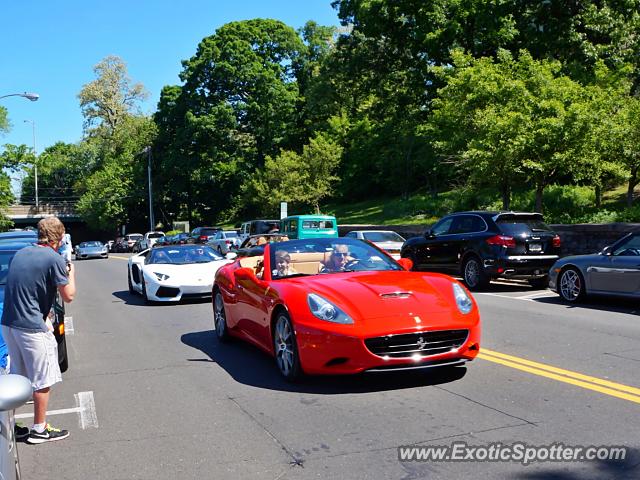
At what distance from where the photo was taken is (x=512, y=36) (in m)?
29.2

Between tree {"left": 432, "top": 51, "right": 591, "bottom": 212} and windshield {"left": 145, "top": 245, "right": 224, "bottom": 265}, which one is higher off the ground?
tree {"left": 432, "top": 51, "right": 591, "bottom": 212}

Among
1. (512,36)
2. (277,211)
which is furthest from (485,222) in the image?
(277,211)

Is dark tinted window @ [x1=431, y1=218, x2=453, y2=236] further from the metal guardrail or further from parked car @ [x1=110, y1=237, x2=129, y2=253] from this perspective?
the metal guardrail

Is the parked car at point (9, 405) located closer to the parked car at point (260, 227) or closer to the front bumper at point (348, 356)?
the front bumper at point (348, 356)

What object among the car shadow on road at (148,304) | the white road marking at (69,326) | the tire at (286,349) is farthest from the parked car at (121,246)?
the tire at (286,349)

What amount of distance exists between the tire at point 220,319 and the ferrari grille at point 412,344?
341 cm

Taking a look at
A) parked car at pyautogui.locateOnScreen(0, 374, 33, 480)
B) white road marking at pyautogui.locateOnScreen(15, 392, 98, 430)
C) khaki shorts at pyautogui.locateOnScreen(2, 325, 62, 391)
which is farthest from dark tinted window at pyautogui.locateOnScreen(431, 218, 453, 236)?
parked car at pyautogui.locateOnScreen(0, 374, 33, 480)

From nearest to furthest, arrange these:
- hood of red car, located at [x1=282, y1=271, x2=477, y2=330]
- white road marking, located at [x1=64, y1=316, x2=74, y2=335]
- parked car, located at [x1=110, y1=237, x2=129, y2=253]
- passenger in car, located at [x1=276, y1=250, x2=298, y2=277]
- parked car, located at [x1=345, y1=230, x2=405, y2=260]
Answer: hood of red car, located at [x1=282, y1=271, x2=477, y2=330] → passenger in car, located at [x1=276, y1=250, x2=298, y2=277] → white road marking, located at [x1=64, y1=316, x2=74, y2=335] → parked car, located at [x1=345, y1=230, x2=405, y2=260] → parked car, located at [x1=110, y1=237, x2=129, y2=253]

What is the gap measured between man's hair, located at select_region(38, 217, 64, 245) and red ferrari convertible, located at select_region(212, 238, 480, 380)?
2.25m

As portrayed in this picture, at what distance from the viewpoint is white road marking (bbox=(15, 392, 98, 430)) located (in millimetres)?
5523

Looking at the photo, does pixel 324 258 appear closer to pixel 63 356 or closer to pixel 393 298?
pixel 393 298

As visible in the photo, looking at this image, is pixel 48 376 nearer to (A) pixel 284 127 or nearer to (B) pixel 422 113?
(B) pixel 422 113

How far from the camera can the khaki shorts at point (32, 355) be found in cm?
480

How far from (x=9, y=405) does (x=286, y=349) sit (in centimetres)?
391
